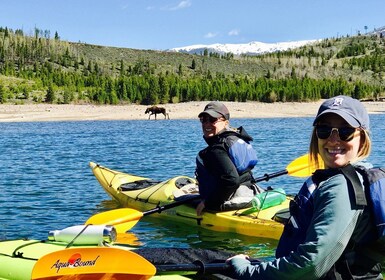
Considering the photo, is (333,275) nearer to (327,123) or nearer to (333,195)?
(333,195)

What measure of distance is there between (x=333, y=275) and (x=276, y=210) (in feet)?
13.5

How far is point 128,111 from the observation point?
33.2m

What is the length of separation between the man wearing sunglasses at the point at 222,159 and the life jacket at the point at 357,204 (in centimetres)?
337

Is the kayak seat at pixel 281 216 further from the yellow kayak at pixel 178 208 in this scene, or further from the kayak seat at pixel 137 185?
the kayak seat at pixel 137 185

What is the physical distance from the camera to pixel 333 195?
2.17m

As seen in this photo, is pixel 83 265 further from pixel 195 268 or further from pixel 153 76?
pixel 153 76

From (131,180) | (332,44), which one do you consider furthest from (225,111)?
(332,44)

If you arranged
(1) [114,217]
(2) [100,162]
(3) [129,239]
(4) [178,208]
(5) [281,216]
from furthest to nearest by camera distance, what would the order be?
(2) [100,162]
(4) [178,208]
(3) [129,239]
(5) [281,216]
(1) [114,217]

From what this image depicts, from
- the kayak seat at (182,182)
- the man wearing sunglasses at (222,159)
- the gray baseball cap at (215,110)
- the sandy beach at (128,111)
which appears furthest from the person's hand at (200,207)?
the sandy beach at (128,111)

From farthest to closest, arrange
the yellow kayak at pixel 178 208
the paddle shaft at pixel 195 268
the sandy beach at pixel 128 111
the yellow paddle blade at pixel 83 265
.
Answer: the sandy beach at pixel 128 111 → the yellow kayak at pixel 178 208 → the yellow paddle blade at pixel 83 265 → the paddle shaft at pixel 195 268

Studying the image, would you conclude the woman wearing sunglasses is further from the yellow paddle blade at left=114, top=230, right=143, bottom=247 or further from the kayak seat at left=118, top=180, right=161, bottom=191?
the kayak seat at left=118, top=180, right=161, bottom=191

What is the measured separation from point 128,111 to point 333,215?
31.4 meters

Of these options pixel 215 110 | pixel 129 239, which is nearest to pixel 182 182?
pixel 129 239

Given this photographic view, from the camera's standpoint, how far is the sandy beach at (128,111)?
102ft
